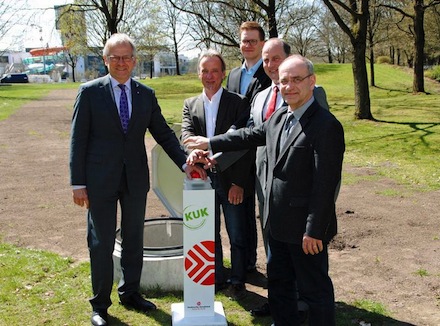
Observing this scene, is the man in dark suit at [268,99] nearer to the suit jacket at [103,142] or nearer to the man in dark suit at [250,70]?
the man in dark suit at [250,70]

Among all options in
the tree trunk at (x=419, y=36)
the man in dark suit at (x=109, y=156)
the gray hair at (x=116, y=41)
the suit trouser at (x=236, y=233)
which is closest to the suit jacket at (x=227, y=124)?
the suit trouser at (x=236, y=233)

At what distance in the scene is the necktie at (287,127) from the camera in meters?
3.15

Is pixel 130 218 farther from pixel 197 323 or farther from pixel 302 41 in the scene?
pixel 302 41

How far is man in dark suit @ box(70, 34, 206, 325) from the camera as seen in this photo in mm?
3684

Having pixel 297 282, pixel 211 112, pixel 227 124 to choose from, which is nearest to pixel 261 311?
pixel 297 282

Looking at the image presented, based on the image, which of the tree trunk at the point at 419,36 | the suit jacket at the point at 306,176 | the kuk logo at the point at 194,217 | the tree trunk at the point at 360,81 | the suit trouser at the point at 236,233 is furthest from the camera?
the tree trunk at the point at 419,36

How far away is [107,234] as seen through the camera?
3838mm

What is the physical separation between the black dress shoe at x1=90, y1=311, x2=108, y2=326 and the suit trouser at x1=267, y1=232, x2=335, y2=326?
133 centimetres

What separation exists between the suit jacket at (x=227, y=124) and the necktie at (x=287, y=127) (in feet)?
3.51

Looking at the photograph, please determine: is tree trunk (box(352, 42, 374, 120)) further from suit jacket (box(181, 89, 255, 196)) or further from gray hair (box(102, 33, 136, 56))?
gray hair (box(102, 33, 136, 56))

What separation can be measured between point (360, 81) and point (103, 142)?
12322 mm

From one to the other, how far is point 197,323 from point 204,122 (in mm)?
1627

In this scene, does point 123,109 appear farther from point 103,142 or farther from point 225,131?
point 225,131

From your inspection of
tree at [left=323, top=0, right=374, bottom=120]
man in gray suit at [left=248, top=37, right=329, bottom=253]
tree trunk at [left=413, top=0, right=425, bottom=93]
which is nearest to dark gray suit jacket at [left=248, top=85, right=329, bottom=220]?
man in gray suit at [left=248, top=37, right=329, bottom=253]
